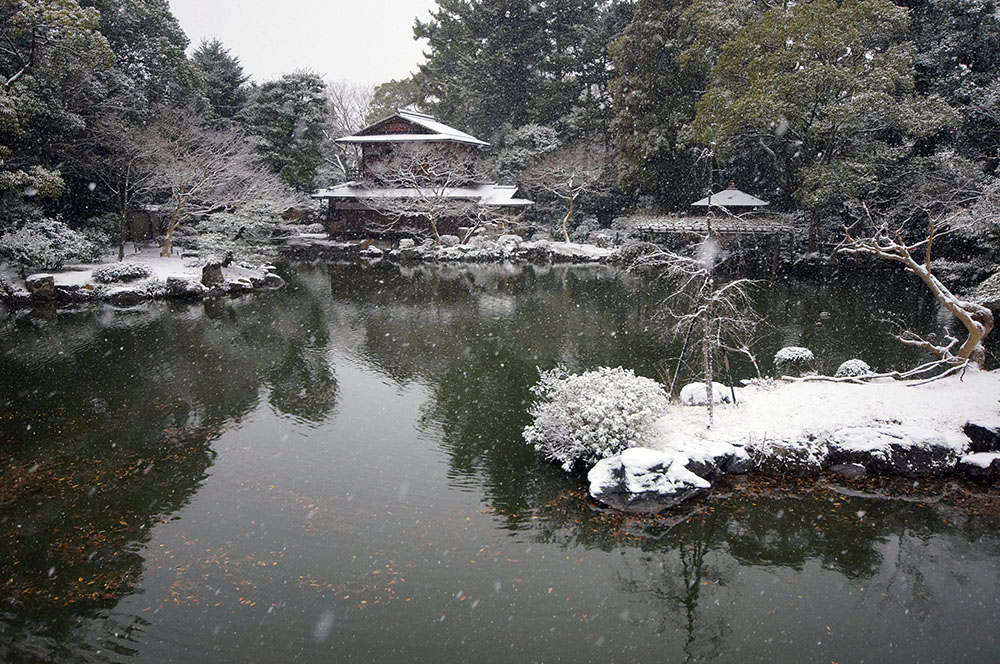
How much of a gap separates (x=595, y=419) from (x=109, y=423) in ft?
24.8

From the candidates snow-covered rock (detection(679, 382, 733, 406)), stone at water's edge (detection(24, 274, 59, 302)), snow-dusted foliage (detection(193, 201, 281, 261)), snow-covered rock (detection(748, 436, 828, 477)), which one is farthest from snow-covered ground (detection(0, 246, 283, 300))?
snow-covered rock (detection(748, 436, 828, 477))

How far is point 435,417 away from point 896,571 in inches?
253

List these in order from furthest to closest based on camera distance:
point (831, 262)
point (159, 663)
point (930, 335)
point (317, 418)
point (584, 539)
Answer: point (831, 262) → point (930, 335) → point (317, 418) → point (584, 539) → point (159, 663)

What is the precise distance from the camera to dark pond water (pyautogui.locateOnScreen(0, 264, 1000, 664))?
5.33 m

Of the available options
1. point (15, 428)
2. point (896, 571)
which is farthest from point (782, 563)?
point (15, 428)

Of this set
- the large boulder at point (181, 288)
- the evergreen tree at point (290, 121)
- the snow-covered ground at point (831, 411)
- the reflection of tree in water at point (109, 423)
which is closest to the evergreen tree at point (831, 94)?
the snow-covered ground at point (831, 411)

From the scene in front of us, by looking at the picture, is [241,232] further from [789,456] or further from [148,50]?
[789,456]

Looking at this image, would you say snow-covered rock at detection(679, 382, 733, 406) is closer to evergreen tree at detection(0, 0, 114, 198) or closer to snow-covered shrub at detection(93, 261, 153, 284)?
snow-covered shrub at detection(93, 261, 153, 284)

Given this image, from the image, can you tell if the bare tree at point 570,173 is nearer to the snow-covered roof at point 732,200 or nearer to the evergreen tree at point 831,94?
the snow-covered roof at point 732,200

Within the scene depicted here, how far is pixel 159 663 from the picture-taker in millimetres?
5008

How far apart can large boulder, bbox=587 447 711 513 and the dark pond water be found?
23 cm

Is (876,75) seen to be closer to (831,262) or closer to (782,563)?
(831,262)

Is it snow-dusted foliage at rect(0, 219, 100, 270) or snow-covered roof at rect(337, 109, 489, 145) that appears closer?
snow-dusted foliage at rect(0, 219, 100, 270)

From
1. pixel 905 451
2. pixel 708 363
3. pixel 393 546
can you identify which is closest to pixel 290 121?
pixel 708 363
